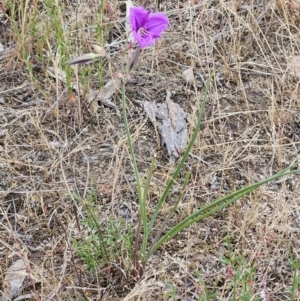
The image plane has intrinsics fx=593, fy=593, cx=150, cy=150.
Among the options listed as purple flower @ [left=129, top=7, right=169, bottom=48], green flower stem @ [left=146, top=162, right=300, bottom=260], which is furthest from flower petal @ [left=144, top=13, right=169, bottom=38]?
green flower stem @ [left=146, top=162, right=300, bottom=260]

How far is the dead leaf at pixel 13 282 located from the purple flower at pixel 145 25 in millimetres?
695

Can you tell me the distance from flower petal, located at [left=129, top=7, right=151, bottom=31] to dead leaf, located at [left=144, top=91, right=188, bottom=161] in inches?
24.1

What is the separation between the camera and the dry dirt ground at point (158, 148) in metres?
1.67

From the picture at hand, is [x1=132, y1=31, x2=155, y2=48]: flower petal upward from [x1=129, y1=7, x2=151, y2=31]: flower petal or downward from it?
downward


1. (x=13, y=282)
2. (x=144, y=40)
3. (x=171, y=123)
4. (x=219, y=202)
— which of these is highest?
(x=144, y=40)

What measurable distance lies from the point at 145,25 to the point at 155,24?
3cm

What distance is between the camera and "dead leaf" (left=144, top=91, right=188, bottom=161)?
1991 millimetres

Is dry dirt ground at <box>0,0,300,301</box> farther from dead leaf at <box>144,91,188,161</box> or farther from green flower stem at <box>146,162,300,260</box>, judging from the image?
green flower stem at <box>146,162,300,260</box>

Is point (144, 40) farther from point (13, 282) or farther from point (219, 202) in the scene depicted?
point (13, 282)

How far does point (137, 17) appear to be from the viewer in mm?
1441

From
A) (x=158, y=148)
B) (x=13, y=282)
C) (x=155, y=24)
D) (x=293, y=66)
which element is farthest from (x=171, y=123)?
(x=13, y=282)

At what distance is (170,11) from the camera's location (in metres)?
2.45

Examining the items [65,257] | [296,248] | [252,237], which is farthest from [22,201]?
[296,248]

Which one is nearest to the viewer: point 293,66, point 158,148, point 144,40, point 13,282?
point 144,40
